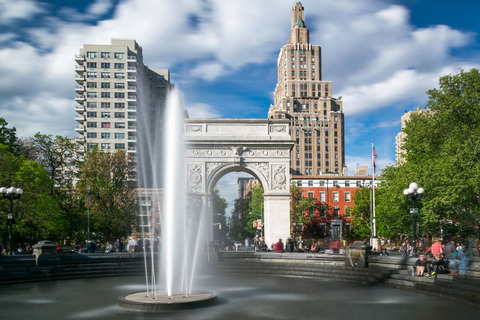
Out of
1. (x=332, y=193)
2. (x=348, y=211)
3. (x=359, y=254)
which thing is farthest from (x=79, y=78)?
(x=359, y=254)

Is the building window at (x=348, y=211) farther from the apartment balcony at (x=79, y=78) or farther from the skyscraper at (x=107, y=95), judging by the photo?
the apartment balcony at (x=79, y=78)

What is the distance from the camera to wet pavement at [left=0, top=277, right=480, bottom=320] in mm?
11727

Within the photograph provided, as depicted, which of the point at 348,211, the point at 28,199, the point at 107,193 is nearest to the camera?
the point at 28,199

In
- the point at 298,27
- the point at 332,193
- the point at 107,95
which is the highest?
the point at 298,27

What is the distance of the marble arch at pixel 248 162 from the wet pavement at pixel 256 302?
19.0 m

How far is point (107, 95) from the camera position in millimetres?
81125

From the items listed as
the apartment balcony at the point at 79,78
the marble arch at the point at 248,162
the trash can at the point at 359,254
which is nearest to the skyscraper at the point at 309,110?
the apartment balcony at the point at 79,78

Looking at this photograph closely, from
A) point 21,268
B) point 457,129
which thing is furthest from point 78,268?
point 457,129

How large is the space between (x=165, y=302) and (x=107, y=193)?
32356 mm

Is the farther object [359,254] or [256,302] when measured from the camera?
[359,254]

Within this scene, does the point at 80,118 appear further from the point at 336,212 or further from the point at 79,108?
the point at 336,212

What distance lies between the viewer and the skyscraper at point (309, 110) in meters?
114

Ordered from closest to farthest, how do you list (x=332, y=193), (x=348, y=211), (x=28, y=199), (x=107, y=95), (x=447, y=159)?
1. (x=447, y=159)
2. (x=28, y=199)
3. (x=348, y=211)
4. (x=332, y=193)
5. (x=107, y=95)

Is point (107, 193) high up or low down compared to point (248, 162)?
down
